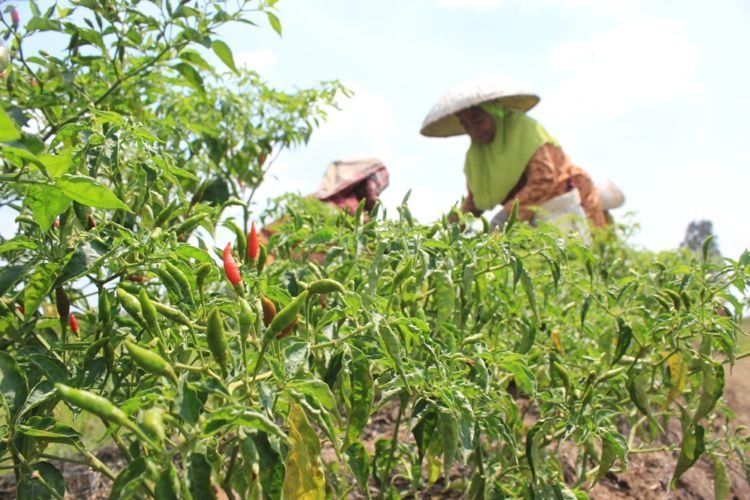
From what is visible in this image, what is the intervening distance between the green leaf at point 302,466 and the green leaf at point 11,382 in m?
0.36

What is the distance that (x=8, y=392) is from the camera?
2.97ft

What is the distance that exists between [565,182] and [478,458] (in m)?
3.92

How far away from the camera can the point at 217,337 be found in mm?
768

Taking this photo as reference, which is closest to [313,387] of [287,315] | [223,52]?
[287,315]

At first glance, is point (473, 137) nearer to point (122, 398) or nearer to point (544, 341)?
point (544, 341)

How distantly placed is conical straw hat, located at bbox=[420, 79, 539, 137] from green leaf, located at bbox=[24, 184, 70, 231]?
4.48m

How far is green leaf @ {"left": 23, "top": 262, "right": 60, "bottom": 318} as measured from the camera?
106 centimetres

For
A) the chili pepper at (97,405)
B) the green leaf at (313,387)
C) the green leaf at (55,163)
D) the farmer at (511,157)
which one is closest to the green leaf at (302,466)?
the green leaf at (313,387)

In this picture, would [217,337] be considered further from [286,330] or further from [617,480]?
[617,480]

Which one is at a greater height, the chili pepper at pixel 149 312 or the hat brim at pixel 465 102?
the hat brim at pixel 465 102

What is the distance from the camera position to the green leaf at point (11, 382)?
91 centimetres

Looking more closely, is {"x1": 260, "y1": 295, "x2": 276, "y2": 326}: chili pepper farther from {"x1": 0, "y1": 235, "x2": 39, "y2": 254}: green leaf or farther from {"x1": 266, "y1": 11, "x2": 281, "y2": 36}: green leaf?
{"x1": 266, "y1": 11, "x2": 281, "y2": 36}: green leaf

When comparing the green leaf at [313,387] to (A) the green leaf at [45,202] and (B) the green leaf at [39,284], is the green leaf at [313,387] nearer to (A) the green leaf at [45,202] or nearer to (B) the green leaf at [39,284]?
(A) the green leaf at [45,202]

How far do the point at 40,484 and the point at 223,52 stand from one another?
3.39 ft
